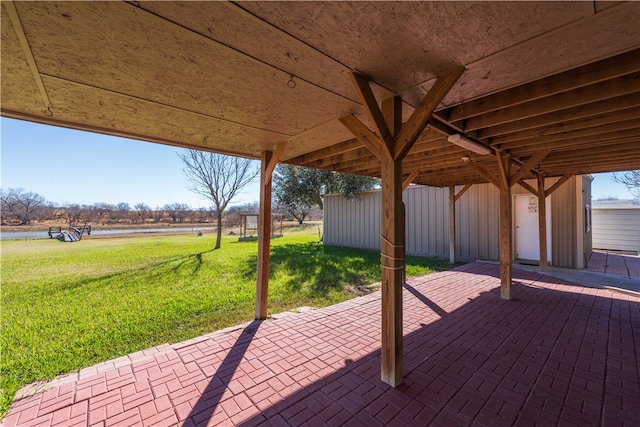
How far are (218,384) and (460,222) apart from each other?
28.3 ft

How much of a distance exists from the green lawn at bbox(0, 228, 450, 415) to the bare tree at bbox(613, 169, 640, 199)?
12666 mm

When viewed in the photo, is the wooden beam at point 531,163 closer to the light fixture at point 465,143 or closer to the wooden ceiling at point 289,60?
the light fixture at point 465,143

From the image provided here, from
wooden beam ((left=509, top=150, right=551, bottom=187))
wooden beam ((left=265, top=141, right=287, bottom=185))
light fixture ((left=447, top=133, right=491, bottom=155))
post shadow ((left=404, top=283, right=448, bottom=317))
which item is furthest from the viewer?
wooden beam ((left=509, top=150, right=551, bottom=187))

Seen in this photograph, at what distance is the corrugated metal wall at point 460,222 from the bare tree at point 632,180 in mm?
10023

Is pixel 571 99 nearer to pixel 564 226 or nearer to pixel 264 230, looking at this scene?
pixel 264 230

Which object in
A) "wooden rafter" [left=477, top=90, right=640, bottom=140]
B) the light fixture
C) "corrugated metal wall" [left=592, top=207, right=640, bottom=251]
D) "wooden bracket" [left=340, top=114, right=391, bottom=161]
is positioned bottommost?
"corrugated metal wall" [left=592, top=207, right=640, bottom=251]

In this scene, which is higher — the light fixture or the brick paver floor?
the light fixture

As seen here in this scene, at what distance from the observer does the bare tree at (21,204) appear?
23109mm

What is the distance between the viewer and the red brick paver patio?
1.84m

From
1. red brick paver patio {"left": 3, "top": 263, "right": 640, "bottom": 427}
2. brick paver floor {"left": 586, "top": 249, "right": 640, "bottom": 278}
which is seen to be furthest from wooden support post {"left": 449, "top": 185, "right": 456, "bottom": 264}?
red brick paver patio {"left": 3, "top": 263, "right": 640, "bottom": 427}

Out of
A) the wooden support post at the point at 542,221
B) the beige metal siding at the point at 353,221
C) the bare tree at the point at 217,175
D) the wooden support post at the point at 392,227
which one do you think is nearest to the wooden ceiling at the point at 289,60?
the wooden support post at the point at 392,227

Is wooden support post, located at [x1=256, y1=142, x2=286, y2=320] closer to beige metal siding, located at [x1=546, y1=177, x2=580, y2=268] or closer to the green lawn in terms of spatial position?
the green lawn

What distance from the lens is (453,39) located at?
1.51 m

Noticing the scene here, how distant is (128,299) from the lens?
171 inches
